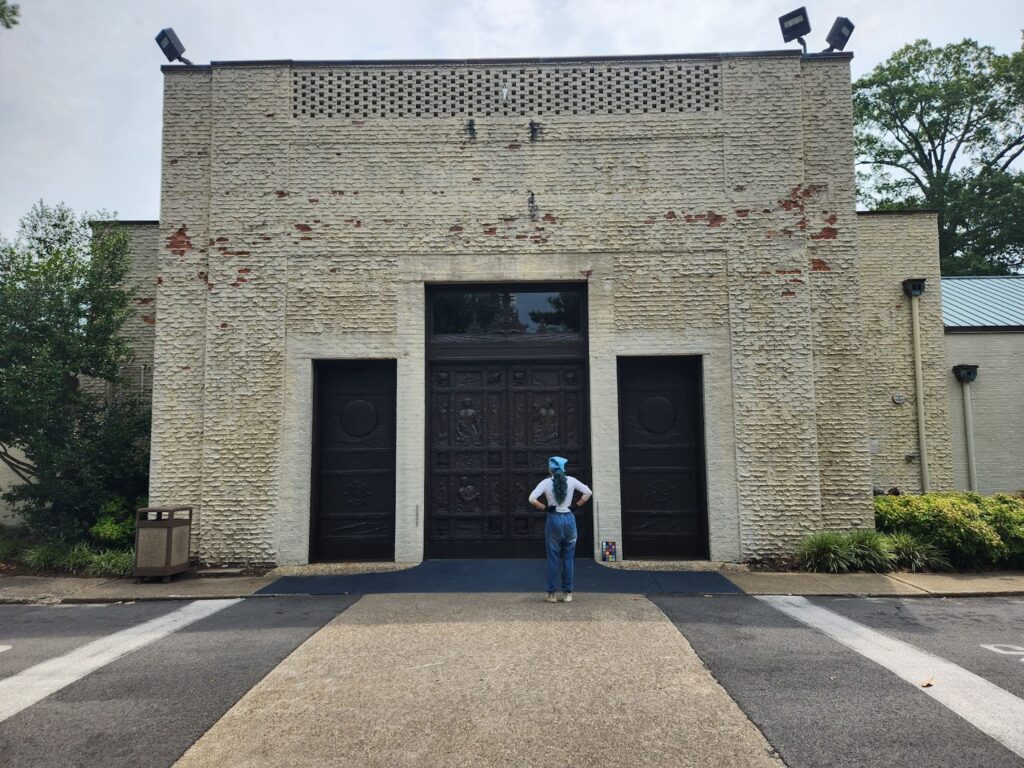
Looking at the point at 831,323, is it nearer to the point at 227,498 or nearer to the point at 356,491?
the point at 356,491

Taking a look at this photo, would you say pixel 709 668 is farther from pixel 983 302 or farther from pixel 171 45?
pixel 983 302

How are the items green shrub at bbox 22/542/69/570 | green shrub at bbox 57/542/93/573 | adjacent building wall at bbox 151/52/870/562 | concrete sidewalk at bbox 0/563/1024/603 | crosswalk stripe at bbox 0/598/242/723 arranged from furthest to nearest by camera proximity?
adjacent building wall at bbox 151/52/870/562
green shrub at bbox 22/542/69/570
green shrub at bbox 57/542/93/573
concrete sidewalk at bbox 0/563/1024/603
crosswalk stripe at bbox 0/598/242/723

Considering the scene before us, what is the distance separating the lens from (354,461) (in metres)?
9.42

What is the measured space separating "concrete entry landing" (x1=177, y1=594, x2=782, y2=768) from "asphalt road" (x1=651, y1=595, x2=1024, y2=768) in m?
0.22

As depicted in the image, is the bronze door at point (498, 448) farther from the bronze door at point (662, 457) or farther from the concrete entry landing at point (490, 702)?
the concrete entry landing at point (490, 702)

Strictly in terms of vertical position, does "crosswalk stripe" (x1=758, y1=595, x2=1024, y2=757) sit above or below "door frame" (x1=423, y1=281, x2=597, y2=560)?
below

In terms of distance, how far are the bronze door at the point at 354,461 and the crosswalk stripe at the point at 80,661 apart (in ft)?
7.98

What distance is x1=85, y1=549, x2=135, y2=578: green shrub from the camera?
28.1 feet

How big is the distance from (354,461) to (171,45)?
23.7 feet

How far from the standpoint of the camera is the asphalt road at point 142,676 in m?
3.72

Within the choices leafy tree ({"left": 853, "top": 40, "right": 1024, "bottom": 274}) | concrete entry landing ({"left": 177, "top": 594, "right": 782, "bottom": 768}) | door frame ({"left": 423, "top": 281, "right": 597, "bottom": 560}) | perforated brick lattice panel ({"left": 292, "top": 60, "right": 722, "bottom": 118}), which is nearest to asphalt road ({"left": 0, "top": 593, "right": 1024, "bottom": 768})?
concrete entry landing ({"left": 177, "top": 594, "right": 782, "bottom": 768})

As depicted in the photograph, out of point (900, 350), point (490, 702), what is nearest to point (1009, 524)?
point (900, 350)

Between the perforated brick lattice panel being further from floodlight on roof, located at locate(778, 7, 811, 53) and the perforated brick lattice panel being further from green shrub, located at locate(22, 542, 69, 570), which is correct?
green shrub, located at locate(22, 542, 69, 570)

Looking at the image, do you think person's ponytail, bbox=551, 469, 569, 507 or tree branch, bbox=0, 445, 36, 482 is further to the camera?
tree branch, bbox=0, 445, 36, 482
